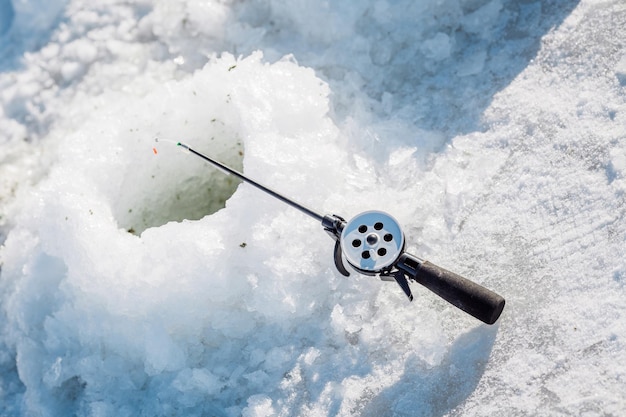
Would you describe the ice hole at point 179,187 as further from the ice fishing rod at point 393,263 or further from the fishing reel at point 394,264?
the fishing reel at point 394,264

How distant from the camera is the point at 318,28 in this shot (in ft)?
10.8

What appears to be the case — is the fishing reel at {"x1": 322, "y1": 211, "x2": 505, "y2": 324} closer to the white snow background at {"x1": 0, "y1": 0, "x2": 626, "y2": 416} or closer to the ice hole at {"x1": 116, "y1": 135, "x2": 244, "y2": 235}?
the white snow background at {"x1": 0, "y1": 0, "x2": 626, "y2": 416}

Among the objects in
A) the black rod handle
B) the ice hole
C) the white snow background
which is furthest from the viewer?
the ice hole

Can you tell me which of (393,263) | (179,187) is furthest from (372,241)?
(179,187)

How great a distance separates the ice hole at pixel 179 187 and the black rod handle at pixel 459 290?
126 centimetres

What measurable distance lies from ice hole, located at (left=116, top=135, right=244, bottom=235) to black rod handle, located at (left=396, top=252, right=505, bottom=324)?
1265 mm

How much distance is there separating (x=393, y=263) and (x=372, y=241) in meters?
0.12

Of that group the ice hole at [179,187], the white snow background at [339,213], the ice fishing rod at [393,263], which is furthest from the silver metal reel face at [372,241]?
the ice hole at [179,187]

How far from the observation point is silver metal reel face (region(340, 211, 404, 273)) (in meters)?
2.26

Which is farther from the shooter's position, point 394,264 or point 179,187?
point 179,187

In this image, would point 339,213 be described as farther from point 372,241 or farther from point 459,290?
point 459,290

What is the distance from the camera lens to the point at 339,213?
267 cm

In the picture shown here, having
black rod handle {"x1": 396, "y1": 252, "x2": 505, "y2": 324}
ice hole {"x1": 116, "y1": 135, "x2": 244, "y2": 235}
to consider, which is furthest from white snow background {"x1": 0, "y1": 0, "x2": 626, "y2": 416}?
black rod handle {"x1": 396, "y1": 252, "x2": 505, "y2": 324}

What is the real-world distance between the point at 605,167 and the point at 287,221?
1.32 m
